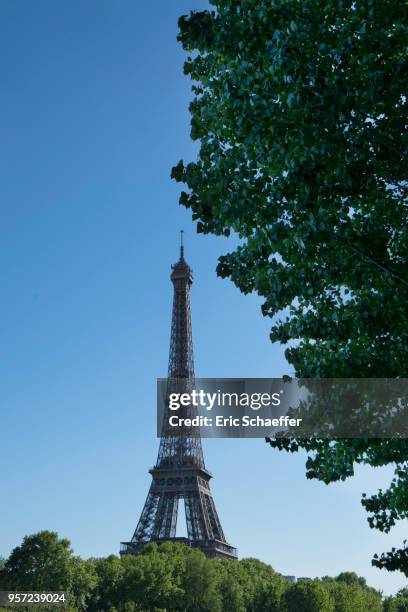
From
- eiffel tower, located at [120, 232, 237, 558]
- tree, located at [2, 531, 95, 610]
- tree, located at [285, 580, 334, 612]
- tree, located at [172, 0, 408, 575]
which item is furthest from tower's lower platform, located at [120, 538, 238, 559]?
tree, located at [172, 0, 408, 575]

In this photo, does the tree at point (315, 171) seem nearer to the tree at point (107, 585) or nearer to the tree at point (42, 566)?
the tree at point (42, 566)

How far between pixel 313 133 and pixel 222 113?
2402 millimetres

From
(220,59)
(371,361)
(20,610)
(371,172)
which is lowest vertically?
(20,610)

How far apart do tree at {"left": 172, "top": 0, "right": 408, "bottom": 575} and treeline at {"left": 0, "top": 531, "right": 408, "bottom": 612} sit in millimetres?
46228

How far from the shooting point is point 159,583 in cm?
6925

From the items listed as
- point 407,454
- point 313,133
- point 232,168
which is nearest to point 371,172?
point 313,133

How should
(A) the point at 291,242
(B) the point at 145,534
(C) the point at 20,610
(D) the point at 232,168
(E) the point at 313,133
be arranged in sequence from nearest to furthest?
(E) the point at 313,133 < (A) the point at 291,242 < (D) the point at 232,168 < (C) the point at 20,610 < (B) the point at 145,534

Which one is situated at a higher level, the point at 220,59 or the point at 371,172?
the point at 220,59

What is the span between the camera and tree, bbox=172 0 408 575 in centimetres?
971

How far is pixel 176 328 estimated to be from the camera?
89688 millimetres

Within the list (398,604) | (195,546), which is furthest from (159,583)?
(398,604)

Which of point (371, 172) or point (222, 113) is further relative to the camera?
point (222, 113)

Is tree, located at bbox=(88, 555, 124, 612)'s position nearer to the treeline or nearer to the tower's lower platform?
the treeline

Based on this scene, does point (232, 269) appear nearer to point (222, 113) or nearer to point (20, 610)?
point (222, 113)
